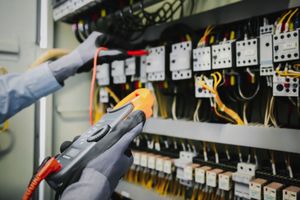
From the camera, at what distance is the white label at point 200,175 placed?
1.16 meters

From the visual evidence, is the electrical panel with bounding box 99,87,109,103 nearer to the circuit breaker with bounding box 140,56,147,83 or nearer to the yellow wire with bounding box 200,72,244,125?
the circuit breaker with bounding box 140,56,147,83

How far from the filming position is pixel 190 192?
54.3 inches

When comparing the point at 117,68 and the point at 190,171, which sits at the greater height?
the point at 117,68

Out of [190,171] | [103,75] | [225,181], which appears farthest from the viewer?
[103,75]

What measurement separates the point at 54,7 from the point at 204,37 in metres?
1.02

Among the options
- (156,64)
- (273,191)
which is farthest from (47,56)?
(273,191)

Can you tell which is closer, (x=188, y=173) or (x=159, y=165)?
(x=188, y=173)

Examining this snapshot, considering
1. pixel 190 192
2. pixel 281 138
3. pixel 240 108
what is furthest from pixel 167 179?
pixel 281 138

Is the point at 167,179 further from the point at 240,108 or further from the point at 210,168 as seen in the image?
the point at 240,108

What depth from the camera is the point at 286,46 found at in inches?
35.5

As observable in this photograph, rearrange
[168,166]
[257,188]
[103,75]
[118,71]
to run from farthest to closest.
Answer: [103,75] → [118,71] → [168,166] → [257,188]

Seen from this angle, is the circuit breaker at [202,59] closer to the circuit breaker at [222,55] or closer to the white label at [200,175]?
the circuit breaker at [222,55]

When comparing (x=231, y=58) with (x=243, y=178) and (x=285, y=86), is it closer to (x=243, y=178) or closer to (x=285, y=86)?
(x=285, y=86)

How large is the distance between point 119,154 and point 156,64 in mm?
679
